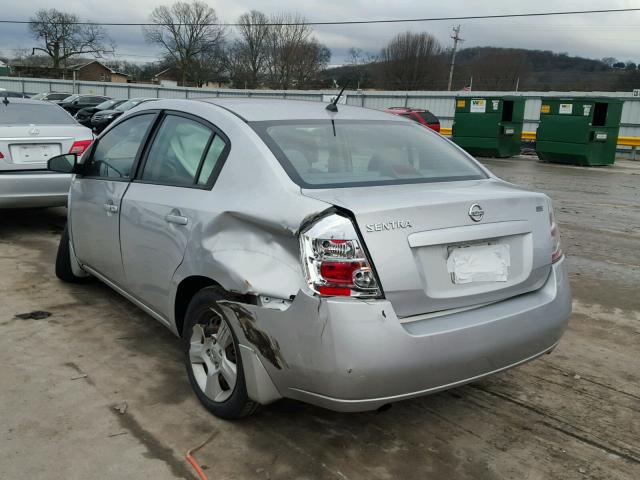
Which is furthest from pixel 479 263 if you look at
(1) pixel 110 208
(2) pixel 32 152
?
(2) pixel 32 152

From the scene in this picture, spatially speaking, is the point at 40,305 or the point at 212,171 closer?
the point at 212,171

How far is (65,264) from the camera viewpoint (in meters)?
4.88

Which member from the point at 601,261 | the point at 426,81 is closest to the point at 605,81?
the point at 426,81

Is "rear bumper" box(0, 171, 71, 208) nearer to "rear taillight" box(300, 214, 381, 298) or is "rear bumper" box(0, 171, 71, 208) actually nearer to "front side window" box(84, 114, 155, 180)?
"front side window" box(84, 114, 155, 180)

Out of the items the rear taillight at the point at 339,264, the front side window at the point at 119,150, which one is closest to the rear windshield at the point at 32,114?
the front side window at the point at 119,150

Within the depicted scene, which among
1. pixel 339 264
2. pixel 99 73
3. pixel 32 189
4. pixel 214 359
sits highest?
pixel 99 73

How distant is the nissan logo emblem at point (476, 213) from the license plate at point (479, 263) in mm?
123

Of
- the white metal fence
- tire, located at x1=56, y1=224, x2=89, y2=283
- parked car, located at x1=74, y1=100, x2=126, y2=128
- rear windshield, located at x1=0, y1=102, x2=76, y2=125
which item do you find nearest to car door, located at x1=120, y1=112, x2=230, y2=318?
tire, located at x1=56, y1=224, x2=89, y2=283

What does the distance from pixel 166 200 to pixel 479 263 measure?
1685mm

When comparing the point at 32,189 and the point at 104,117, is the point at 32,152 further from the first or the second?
the point at 104,117

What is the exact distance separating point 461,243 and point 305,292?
2.37 feet

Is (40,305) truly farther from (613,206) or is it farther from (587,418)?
(613,206)

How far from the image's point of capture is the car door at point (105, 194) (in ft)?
12.4

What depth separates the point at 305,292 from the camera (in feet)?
Answer: 7.68
